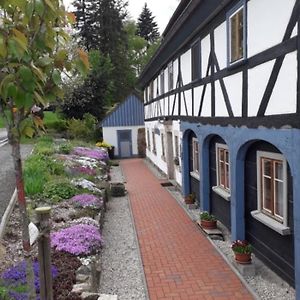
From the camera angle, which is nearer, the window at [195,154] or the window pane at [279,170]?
the window pane at [279,170]

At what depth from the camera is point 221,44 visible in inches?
325

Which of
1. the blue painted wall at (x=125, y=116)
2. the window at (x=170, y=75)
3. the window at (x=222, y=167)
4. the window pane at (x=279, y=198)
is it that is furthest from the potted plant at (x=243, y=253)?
the blue painted wall at (x=125, y=116)

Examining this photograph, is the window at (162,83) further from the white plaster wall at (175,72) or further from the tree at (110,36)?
the tree at (110,36)

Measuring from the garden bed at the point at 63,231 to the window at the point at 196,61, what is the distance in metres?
4.32

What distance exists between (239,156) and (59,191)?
5.16 meters

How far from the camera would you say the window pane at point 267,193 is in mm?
6611

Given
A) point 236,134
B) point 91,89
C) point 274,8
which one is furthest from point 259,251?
point 91,89

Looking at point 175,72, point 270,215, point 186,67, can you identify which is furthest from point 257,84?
point 175,72

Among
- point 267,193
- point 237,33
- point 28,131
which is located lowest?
point 267,193

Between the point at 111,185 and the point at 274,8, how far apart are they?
9.83 metres

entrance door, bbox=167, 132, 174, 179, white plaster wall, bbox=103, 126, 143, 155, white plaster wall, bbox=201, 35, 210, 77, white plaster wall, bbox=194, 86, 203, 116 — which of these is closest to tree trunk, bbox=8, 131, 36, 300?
white plaster wall, bbox=201, 35, 210, 77

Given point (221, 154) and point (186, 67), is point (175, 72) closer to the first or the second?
point (186, 67)

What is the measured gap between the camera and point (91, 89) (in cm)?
3306

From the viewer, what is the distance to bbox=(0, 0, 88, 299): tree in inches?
80.7
